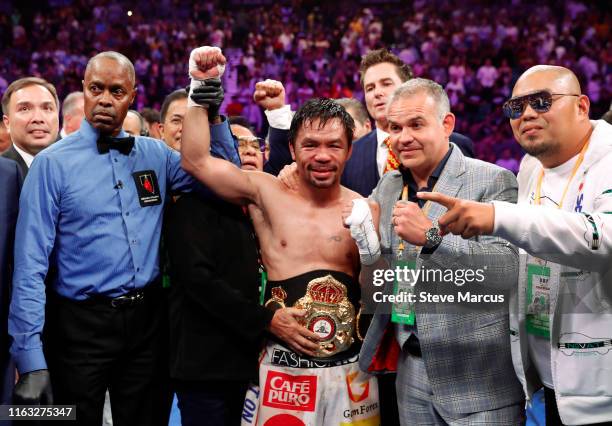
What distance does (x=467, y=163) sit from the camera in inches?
89.1

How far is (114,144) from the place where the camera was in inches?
94.4

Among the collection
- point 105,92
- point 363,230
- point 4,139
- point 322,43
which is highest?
point 322,43

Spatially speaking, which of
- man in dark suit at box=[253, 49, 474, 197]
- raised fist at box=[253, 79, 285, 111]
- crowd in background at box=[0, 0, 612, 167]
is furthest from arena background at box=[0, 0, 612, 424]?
raised fist at box=[253, 79, 285, 111]

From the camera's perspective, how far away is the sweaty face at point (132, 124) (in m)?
4.24

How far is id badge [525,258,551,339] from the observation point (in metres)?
2.07

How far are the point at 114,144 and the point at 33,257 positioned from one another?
0.50m

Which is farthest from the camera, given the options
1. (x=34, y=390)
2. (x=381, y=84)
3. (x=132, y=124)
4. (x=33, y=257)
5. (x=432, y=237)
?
(x=132, y=124)

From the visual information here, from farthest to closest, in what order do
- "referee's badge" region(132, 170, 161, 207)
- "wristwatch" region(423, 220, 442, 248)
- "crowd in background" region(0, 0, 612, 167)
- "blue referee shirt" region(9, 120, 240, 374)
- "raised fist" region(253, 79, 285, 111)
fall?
"crowd in background" region(0, 0, 612, 167) < "raised fist" region(253, 79, 285, 111) < "referee's badge" region(132, 170, 161, 207) < "blue referee shirt" region(9, 120, 240, 374) < "wristwatch" region(423, 220, 442, 248)

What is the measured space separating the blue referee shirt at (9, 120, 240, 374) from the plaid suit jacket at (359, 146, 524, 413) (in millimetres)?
915

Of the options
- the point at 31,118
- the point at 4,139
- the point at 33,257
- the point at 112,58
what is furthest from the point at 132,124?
the point at 33,257

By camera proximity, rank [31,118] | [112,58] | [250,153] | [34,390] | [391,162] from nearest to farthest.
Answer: [34,390] < [112,58] < [250,153] < [391,162] < [31,118]

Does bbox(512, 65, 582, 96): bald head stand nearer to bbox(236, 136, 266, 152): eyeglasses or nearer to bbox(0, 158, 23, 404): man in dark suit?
bbox(236, 136, 266, 152): eyeglasses

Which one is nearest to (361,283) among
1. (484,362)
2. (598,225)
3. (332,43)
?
(484,362)

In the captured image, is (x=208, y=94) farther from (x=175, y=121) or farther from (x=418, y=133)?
(x=175, y=121)
